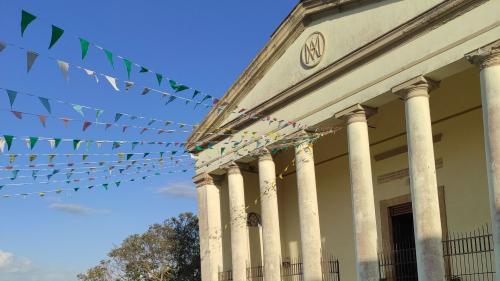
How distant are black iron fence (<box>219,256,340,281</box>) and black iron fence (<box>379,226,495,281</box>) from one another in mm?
1851

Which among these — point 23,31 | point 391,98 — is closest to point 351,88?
point 391,98

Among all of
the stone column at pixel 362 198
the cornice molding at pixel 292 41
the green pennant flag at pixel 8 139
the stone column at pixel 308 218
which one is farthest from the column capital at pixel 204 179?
the green pennant flag at pixel 8 139

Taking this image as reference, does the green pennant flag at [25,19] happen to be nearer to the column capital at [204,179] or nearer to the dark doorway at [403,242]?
the dark doorway at [403,242]

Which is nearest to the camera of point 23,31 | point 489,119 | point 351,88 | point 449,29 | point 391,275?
point 23,31

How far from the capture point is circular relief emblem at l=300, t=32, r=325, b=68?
15.9 metres

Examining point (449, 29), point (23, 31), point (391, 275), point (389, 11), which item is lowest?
point (391, 275)

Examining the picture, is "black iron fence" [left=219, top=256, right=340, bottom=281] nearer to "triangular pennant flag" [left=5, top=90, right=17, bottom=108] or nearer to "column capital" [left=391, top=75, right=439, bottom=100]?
"column capital" [left=391, top=75, right=439, bottom=100]

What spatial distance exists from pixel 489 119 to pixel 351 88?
3.99 m

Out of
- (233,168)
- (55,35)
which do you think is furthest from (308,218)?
(55,35)

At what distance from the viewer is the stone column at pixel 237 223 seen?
1891 cm

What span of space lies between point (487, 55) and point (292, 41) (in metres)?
6.42

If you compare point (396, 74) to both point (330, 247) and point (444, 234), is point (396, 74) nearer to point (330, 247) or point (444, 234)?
point (444, 234)

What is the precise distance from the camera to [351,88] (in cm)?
1483

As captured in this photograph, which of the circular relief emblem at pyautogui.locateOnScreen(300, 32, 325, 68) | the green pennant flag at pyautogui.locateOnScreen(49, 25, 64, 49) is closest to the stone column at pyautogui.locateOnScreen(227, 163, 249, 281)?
the circular relief emblem at pyautogui.locateOnScreen(300, 32, 325, 68)
